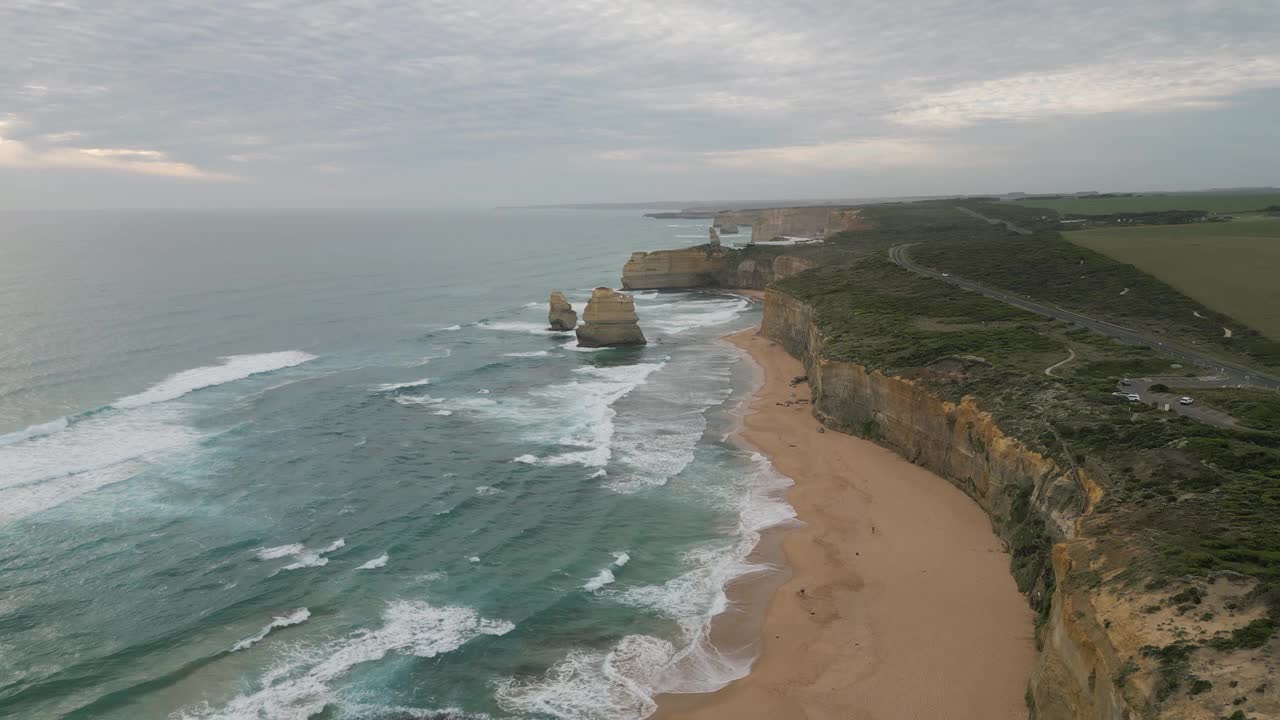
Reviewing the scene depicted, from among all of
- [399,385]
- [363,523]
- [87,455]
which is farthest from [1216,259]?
[87,455]

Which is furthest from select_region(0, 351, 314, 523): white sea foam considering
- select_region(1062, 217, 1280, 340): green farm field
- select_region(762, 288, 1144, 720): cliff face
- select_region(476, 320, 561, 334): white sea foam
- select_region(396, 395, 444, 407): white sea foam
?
select_region(1062, 217, 1280, 340): green farm field

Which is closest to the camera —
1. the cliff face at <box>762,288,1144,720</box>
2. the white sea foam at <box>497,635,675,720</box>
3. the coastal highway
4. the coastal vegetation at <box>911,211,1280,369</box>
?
the cliff face at <box>762,288,1144,720</box>

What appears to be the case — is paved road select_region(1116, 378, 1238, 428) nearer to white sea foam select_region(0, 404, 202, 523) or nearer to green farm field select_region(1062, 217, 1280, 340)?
green farm field select_region(1062, 217, 1280, 340)

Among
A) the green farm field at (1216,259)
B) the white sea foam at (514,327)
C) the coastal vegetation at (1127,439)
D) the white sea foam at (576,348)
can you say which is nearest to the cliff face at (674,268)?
the white sea foam at (514,327)

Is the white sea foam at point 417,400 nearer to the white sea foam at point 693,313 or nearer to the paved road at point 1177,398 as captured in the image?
the white sea foam at point 693,313

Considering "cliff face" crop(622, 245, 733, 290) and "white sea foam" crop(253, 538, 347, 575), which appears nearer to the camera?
"white sea foam" crop(253, 538, 347, 575)

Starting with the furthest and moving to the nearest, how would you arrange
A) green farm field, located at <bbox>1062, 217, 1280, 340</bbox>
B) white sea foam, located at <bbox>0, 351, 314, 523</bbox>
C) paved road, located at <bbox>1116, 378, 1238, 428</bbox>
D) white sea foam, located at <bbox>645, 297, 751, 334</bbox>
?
white sea foam, located at <bbox>645, 297, 751, 334</bbox> → green farm field, located at <bbox>1062, 217, 1280, 340</bbox> → white sea foam, located at <bbox>0, 351, 314, 523</bbox> → paved road, located at <bbox>1116, 378, 1238, 428</bbox>
